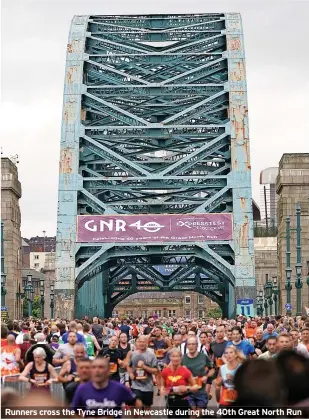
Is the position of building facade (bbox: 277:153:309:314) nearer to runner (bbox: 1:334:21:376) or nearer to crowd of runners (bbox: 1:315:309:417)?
crowd of runners (bbox: 1:315:309:417)

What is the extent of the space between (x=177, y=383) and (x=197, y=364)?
4.28 ft

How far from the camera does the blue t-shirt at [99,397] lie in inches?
491

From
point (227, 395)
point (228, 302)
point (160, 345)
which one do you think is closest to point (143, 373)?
point (227, 395)

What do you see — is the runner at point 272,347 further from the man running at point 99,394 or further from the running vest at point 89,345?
the man running at point 99,394

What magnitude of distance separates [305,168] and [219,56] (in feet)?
58.7

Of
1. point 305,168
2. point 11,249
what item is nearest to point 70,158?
point 11,249

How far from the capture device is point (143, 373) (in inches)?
741

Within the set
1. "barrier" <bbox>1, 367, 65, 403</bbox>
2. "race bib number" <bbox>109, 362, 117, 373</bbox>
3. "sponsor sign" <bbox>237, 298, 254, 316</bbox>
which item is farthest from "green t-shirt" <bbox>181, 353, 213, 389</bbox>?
"sponsor sign" <bbox>237, 298, 254, 316</bbox>

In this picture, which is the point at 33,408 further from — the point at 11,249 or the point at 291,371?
the point at 11,249

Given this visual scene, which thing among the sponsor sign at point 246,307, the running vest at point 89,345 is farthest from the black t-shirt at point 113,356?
the sponsor sign at point 246,307

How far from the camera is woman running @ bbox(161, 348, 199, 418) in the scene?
1694 cm

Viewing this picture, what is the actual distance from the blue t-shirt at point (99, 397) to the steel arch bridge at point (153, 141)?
57.8m

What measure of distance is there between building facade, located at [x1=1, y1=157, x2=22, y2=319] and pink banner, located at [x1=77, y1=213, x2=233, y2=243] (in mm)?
19098

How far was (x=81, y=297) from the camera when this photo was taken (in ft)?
277
